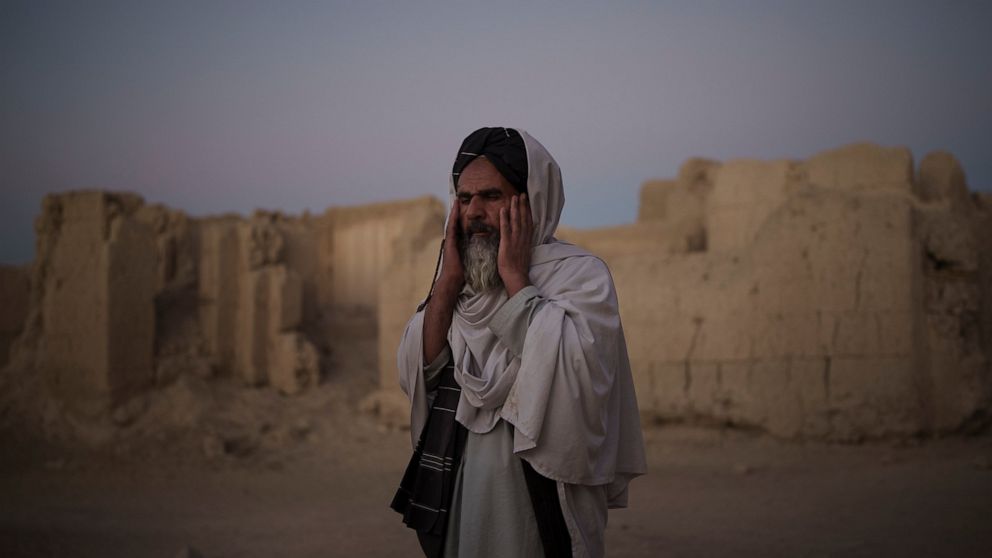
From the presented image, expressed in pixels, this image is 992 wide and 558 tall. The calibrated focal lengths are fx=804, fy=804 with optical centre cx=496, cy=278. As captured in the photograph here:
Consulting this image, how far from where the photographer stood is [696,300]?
9.49 m

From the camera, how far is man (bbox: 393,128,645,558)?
223cm

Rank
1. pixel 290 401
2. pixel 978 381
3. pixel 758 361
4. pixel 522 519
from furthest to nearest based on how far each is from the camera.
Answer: pixel 290 401, pixel 758 361, pixel 978 381, pixel 522 519

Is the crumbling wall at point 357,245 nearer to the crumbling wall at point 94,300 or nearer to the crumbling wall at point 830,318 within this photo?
the crumbling wall at point 94,300

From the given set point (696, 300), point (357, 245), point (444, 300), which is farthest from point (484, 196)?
point (357, 245)

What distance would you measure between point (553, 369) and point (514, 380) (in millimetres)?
165

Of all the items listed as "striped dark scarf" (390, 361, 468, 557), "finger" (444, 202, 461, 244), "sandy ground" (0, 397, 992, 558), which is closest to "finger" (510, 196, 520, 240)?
"finger" (444, 202, 461, 244)

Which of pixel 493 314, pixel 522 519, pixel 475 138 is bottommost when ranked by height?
pixel 522 519

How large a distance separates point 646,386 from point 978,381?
138 inches

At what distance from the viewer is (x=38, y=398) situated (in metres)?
10.9

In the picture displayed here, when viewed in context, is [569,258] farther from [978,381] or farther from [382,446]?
[382,446]

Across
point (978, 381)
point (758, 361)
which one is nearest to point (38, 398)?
point (758, 361)

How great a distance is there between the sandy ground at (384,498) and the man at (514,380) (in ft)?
11.2

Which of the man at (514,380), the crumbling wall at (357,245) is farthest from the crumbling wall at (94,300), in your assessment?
the man at (514,380)

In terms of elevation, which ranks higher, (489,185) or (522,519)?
(489,185)
